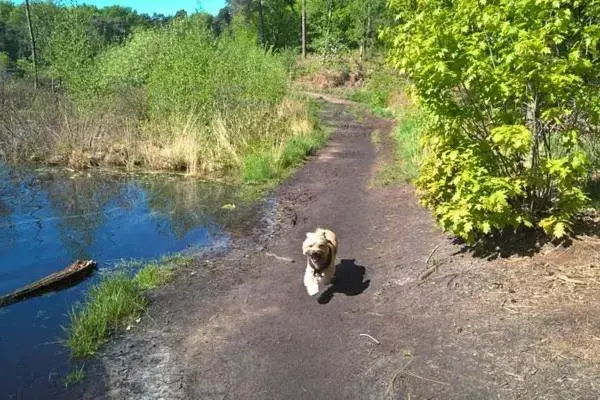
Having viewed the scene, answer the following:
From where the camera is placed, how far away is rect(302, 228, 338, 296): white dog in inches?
235

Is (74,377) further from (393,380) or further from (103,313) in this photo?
(393,380)

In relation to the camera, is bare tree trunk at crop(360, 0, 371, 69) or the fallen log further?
bare tree trunk at crop(360, 0, 371, 69)

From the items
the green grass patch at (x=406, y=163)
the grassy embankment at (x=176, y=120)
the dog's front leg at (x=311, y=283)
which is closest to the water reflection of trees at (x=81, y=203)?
the grassy embankment at (x=176, y=120)

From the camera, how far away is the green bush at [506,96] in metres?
5.04

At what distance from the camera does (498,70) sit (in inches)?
204

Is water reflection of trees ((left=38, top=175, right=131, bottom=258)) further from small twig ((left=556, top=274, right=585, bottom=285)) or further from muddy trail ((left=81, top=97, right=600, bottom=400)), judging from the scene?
small twig ((left=556, top=274, right=585, bottom=285))

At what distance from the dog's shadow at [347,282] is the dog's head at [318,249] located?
0.41m

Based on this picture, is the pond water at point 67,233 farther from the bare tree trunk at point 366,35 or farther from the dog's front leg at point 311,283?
the bare tree trunk at point 366,35

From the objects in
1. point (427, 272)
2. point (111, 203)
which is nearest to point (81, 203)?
point (111, 203)

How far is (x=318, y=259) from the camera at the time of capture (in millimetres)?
6035

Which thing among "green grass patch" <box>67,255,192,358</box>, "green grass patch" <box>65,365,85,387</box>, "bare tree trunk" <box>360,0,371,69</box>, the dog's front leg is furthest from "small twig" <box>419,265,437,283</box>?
"bare tree trunk" <box>360,0,371,69</box>

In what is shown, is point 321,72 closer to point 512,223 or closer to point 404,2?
point 404,2

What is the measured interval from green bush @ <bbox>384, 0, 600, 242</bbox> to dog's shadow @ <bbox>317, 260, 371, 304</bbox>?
126 centimetres

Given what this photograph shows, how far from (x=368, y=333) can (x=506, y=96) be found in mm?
2748
